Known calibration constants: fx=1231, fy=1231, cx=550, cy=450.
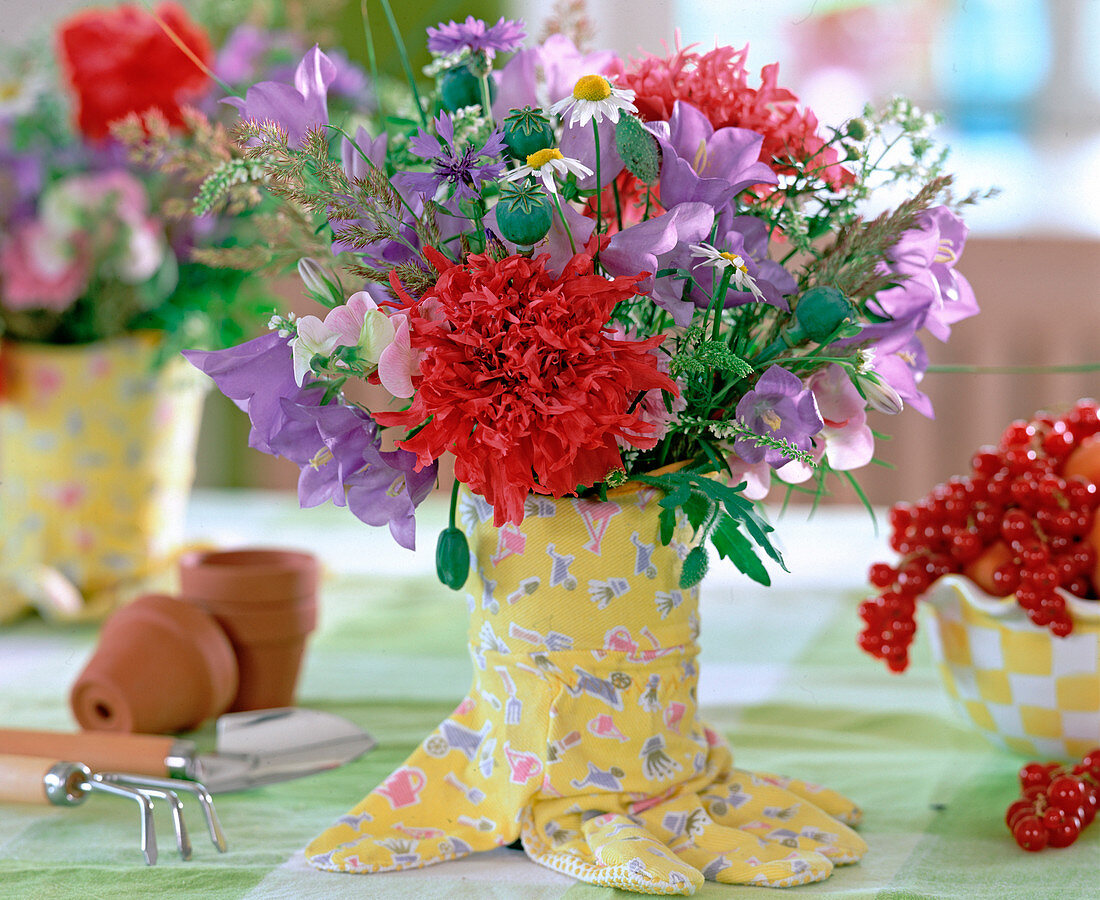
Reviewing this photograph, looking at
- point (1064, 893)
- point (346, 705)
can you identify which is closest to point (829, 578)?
point (346, 705)

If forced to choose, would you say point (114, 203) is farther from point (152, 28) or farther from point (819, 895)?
point (819, 895)

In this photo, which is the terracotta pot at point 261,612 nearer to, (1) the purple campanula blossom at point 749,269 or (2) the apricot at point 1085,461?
(1) the purple campanula blossom at point 749,269

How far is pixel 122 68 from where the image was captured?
0.98 metres

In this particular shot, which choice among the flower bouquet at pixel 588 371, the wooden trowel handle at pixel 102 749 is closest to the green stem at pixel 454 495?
the flower bouquet at pixel 588 371

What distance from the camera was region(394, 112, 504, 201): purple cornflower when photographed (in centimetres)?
50

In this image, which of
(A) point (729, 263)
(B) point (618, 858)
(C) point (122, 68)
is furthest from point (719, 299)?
(C) point (122, 68)

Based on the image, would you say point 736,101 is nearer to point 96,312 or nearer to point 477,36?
point 477,36

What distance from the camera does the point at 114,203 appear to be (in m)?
1.01

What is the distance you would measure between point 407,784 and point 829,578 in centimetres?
64

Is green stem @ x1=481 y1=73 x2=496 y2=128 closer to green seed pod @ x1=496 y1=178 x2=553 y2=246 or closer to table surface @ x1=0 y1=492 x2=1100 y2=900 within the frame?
green seed pod @ x1=496 y1=178 x2=553 y2=246

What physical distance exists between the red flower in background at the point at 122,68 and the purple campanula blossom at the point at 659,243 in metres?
0.60

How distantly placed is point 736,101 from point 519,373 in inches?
7.2

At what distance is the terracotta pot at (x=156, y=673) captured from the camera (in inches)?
28.9

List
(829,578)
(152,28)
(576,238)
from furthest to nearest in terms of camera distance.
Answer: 1. (829,578)
2. (152,28)
3. (576,238)
